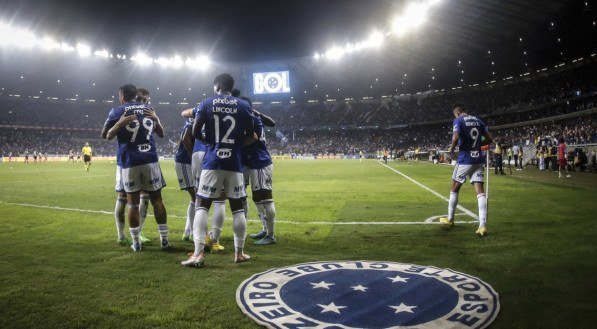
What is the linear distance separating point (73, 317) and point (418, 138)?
2715 inches

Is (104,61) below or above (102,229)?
above

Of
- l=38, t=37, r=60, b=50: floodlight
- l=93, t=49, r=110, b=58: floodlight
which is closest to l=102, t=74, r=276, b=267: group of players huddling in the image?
l=38, t=37, r=60, b=50: floodlight

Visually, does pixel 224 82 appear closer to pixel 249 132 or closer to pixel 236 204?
pixel 249 132

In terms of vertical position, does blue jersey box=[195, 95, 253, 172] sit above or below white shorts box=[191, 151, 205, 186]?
above

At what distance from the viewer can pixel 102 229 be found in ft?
24.4

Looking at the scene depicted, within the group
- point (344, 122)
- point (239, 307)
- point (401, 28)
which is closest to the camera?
point (239, 307)

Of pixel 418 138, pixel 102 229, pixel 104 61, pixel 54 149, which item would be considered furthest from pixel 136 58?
pixel 102 229

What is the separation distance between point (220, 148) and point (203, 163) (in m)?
0.30

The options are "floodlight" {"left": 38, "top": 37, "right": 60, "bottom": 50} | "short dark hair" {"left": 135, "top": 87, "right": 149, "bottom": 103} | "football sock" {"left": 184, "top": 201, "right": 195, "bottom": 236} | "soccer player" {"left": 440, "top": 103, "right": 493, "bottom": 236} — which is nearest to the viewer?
"short dark hair" {"left": 135, "top": 87, "right": 149, "bottom": 103}

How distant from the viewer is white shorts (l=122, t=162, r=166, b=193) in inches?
230

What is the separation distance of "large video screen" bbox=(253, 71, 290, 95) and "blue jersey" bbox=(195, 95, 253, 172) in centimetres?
5401

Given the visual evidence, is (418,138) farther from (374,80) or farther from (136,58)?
(136,58)

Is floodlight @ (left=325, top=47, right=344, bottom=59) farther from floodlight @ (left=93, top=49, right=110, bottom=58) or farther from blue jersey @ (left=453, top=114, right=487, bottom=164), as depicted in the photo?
blue jersey @ (left=453, top=114, right=487, bottom=164)

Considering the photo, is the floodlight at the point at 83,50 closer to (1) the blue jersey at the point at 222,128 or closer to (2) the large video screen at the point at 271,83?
(2) the large video screen at the point at 271,83
